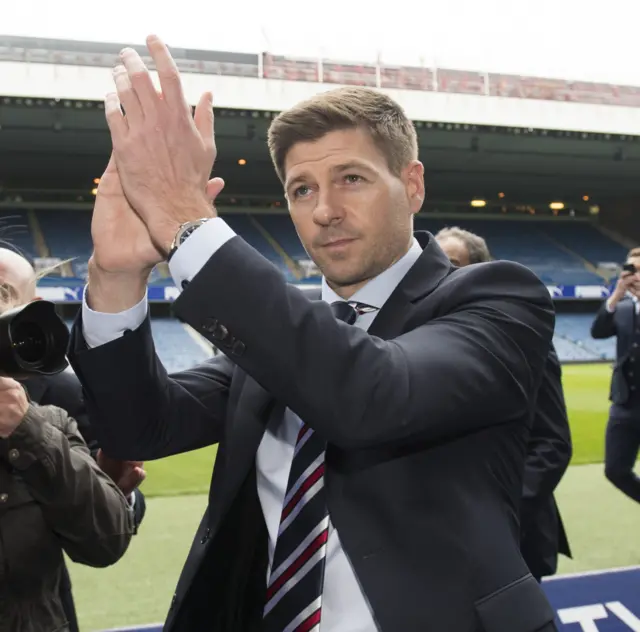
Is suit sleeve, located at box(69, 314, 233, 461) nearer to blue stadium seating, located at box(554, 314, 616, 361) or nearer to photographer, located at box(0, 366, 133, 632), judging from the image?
photographer, located at box(0, 366, 133, 632)

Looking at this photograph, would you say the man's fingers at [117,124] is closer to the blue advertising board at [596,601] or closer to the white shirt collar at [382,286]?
the white shirt collar at [382,286]

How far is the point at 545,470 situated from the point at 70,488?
1.65 m

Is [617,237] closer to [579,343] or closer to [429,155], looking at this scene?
[579,343]

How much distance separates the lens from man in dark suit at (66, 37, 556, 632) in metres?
1.02

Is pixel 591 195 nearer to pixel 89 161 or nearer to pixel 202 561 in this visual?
pixel 89 161

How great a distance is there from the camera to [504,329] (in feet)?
4.02

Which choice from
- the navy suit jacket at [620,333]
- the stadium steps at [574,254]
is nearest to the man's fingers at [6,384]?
the navy suit jacket at [620,333]

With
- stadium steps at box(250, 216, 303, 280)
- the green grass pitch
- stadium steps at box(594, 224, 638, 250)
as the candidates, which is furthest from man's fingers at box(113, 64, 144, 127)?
stadium steps at box(594, 224, 638, 250)

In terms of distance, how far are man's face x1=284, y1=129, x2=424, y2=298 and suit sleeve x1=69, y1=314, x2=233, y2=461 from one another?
359 mm

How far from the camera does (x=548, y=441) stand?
259 centimetres

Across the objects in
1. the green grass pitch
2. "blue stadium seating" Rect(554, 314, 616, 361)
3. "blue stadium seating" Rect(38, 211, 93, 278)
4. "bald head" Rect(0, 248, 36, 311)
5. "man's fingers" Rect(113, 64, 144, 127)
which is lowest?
"blue stadium seating" Rect(554, 314, 616, 361)

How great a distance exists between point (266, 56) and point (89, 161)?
20.7 feet

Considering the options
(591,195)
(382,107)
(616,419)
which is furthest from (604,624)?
(591,195)

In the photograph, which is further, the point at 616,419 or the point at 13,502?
the point at 616,419
